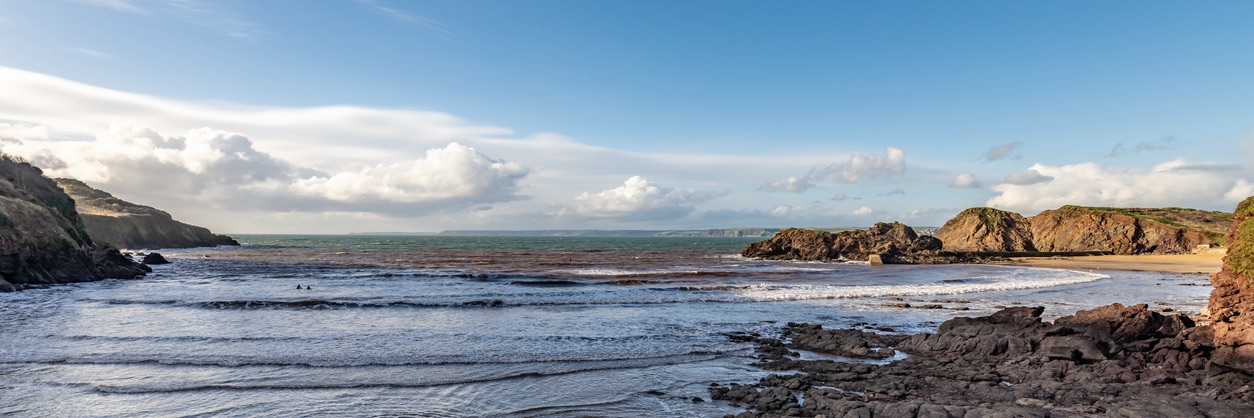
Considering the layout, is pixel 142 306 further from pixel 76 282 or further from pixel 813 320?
pixel 813 320

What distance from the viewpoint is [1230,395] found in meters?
10.3

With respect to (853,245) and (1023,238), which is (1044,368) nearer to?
(853,245)

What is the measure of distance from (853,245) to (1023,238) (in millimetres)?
30451

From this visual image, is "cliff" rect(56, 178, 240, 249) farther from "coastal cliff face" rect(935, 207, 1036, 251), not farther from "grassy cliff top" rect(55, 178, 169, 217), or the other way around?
"coastal cliff face" rect(935, 207, 1036, 251)

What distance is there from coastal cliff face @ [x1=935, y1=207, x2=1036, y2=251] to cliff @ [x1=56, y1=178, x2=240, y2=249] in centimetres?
12169

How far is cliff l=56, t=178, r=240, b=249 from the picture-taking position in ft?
300

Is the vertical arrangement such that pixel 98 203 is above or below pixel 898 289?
above

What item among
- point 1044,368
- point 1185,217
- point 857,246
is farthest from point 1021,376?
point 1185,217

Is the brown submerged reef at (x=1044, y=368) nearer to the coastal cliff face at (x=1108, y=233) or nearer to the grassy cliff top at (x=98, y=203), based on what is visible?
the coastal cliff face at (x=1108, y=233)

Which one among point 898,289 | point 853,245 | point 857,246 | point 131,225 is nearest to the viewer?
point 898,289

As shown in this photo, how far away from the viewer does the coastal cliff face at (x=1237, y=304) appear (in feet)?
39.2

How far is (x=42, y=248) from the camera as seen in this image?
35.1 meters

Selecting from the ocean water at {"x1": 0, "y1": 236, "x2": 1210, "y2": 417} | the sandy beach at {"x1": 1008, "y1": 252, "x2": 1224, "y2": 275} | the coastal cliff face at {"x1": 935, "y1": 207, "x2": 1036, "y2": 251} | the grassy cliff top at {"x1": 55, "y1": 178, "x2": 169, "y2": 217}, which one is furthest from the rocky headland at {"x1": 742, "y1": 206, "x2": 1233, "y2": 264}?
the grassy cliff top at {"x1": 55, "y1": 178, "x2": 169, "y2": 217}

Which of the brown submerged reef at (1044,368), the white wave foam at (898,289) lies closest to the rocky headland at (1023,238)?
the white wave foam at (898,289)
